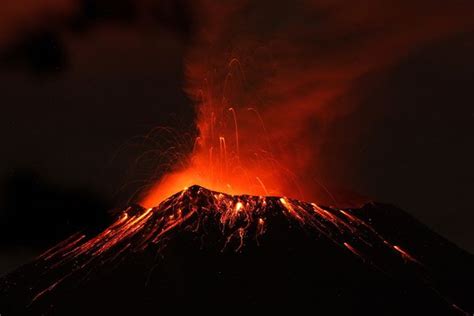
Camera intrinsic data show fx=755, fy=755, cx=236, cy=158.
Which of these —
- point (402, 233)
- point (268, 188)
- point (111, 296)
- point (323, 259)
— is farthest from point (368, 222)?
point (111, 296)

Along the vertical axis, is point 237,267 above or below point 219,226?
below

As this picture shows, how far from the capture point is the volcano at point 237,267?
3750 cm

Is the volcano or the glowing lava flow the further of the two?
the glowing lava flow

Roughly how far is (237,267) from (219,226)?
478 centimetres

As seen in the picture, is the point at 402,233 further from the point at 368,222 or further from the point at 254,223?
the point at 254,223

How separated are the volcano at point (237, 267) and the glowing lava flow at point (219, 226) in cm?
9

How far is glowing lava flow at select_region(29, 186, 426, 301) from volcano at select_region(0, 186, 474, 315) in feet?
0.29

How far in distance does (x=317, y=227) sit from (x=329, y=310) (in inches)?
376

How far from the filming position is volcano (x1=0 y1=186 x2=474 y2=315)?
37500mm

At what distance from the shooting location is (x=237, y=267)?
39812mm

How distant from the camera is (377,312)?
1459 inches

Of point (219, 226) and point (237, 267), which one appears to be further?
point (219, 226)

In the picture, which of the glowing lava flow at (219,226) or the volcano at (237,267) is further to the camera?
the glowing lava flow at (219,226)

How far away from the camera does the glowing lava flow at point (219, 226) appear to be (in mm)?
43750
